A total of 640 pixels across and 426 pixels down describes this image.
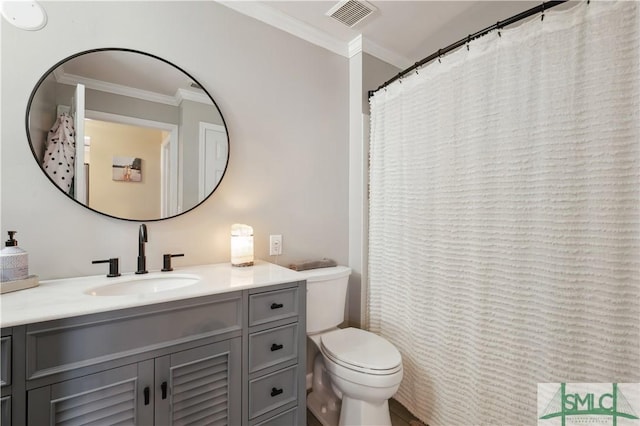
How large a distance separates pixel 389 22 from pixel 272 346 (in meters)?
2.02

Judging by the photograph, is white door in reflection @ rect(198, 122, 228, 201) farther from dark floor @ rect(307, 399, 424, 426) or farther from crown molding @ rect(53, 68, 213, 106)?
dark floor @ rect(307, 399, 424, 426)

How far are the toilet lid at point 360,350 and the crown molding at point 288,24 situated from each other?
190 centimetres

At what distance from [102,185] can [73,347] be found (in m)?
0.72

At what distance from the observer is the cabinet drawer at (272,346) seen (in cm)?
115

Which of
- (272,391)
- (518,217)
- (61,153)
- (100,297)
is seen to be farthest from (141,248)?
(518,217)

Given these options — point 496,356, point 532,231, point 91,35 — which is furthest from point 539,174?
point 91,35

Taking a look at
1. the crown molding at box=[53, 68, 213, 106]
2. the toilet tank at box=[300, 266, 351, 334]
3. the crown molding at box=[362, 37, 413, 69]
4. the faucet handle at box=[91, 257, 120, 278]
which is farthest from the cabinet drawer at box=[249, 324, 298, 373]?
the crown molding at box=[362, 37, 413, 69]

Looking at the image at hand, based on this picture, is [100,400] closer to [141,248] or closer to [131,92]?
[141,248]

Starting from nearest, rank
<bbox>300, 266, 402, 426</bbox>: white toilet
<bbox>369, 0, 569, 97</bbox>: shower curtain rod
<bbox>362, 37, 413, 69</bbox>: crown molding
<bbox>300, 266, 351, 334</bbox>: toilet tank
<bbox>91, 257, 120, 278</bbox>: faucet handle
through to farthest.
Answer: <bbox>369, 0, 569, 97</bbox>: shower curtain rod
<bbox>91, 257, 120, 278</bbox>: faucet handle
<bbox>300, 266, 402, 426</bbox>: white toilet
<bbox>300, 266, 351, 334</bbox>: toilet tank
<bbox>362, 37, 413, 69</bbox>: crown molding

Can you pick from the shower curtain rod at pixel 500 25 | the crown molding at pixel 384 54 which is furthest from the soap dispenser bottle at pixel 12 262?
the crown molding at pixel 384 54

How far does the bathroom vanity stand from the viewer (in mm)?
783

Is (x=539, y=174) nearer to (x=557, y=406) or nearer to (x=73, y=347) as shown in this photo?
(x=557, y=406)

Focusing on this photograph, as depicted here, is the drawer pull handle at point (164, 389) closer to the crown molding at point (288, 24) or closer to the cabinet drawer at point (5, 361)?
the cabinet drawer at point (5, 361)

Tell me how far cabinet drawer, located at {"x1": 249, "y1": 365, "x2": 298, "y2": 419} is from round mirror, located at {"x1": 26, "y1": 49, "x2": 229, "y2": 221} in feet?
2.95
